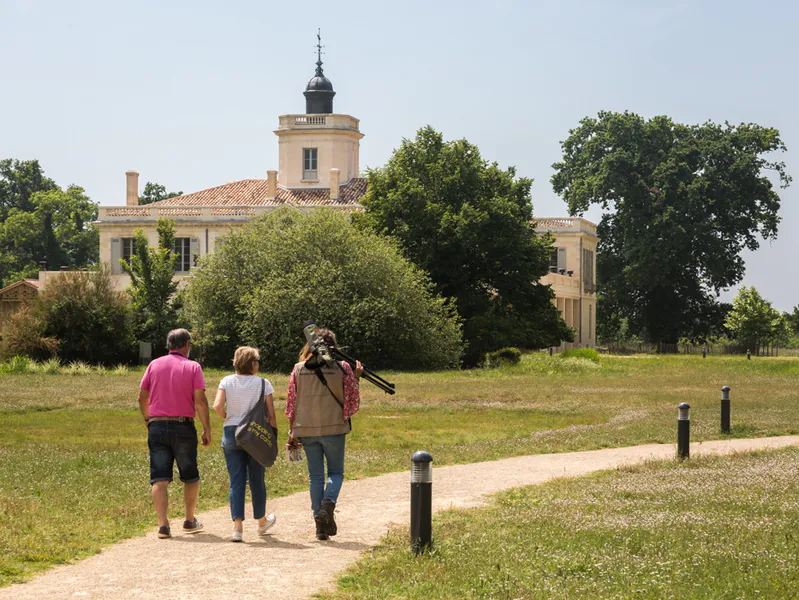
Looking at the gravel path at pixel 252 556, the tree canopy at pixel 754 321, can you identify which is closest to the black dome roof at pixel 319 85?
the tree canopy at pixel 754 321

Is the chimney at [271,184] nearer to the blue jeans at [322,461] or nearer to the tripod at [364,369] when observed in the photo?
the tripod at [364,369]

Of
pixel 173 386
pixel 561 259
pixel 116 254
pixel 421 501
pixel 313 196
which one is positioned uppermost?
pixel 313 196

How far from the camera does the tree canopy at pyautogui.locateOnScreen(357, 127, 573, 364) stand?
186 feet

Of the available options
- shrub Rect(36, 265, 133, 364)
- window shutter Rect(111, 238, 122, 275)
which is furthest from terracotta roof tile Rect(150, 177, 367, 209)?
shrub Rect(36, 265, 133, 364)

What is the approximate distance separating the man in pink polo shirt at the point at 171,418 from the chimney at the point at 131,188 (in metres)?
71.9

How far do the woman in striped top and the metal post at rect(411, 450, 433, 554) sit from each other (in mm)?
1866

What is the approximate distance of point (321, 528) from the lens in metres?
11.1

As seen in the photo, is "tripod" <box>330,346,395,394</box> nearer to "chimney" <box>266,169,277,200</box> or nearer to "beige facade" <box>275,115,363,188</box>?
"chimney" <box>266,169,277,200</box>

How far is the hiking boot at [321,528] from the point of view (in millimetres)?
11094

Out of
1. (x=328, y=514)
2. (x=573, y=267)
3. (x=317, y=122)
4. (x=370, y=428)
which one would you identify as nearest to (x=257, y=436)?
(x=328, y=514)

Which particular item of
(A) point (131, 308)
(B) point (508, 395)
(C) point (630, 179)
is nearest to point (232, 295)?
(A) point (131, 308)

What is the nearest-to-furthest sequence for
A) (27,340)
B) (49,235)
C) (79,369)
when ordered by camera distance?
(79,369) < (27,340) < (49,235)

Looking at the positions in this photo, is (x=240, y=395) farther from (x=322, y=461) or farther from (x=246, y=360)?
(x=322, y=461)

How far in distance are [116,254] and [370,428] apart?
52709 millimetres
